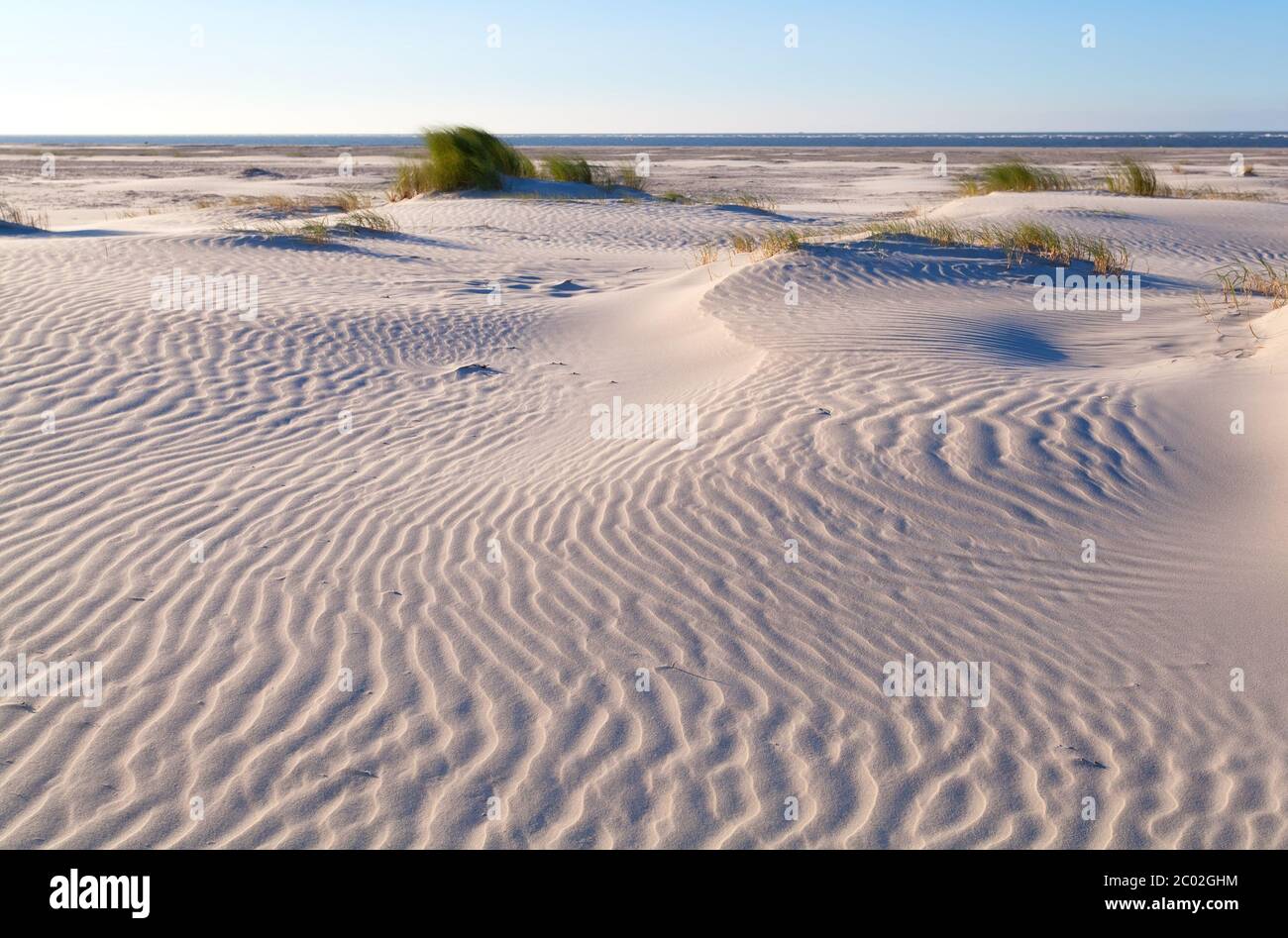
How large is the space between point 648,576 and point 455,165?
58.8ft

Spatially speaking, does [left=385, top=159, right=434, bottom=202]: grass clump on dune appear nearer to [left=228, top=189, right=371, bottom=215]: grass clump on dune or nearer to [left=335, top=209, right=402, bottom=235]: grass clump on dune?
[left=228, top=189, right=371, bottom=215]: grass clump on dune

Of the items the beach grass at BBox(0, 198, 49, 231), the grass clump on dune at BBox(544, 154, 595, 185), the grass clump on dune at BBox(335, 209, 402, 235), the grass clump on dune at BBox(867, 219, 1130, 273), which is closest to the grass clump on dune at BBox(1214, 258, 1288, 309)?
the grass clump on dune at BBox(867, 219, 1130, 273)

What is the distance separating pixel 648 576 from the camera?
14.4 ft

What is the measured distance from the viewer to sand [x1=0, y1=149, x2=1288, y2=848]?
3.07m

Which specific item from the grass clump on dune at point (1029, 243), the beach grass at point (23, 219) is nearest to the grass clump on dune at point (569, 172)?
the beach grass at point (23, 219)

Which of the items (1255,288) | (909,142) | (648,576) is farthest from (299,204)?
(909,142)

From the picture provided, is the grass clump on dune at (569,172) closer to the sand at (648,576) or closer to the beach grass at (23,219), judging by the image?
the beach grass at (23,219)

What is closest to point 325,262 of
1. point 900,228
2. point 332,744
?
point 900,228

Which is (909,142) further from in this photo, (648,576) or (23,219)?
(648,576)

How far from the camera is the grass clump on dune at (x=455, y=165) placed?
20547mm

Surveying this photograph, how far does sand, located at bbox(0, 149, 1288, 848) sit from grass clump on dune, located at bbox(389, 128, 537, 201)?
40.2ft

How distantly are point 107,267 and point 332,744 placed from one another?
8964mm
